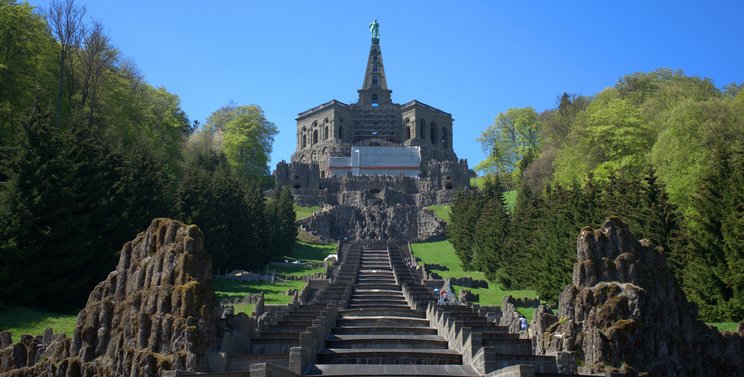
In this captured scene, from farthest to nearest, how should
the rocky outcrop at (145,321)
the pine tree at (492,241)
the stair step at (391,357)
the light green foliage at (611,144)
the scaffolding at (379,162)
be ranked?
the scaffolding at (379,162)
the light green foliage at (611,144)
the pine tree at (492,241)
the stair step at (391,357)
the rocky outcrop at (145,321)

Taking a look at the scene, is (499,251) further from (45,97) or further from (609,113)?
(45,97)

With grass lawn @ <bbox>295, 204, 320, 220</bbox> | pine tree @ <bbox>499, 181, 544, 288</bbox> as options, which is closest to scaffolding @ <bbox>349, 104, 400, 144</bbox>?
grass lawn @ <bbox>295, 204, 320, 220</bbox>

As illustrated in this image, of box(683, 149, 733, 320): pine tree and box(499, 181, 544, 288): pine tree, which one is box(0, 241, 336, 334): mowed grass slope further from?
box(683, 149, 733, 320): pine tree

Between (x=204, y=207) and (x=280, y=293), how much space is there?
7747 millimetres

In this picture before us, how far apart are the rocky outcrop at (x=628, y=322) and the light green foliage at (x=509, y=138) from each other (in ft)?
342

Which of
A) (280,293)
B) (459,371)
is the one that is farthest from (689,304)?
(280,293)

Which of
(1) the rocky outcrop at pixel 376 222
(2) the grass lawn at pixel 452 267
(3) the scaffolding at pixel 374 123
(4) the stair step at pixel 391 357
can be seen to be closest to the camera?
(4) the stair step at pixel 391 357

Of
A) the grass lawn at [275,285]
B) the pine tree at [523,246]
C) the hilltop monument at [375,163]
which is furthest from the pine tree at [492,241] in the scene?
the hilltop monument at [375,163]

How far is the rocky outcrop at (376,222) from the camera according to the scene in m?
95.9

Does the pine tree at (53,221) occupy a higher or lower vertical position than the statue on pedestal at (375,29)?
lower

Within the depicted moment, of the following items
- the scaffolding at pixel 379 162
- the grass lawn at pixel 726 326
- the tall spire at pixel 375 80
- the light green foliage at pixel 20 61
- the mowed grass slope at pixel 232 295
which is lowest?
the grass lawn at pixel 726 326

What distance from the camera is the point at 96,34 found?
→ 56188 millimetres

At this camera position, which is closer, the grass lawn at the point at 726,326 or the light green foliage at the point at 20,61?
the grass lawn at the point at 726,326

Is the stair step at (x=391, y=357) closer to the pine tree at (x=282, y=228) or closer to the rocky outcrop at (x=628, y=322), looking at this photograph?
the rocky outcrop at (x=628, y=322)
